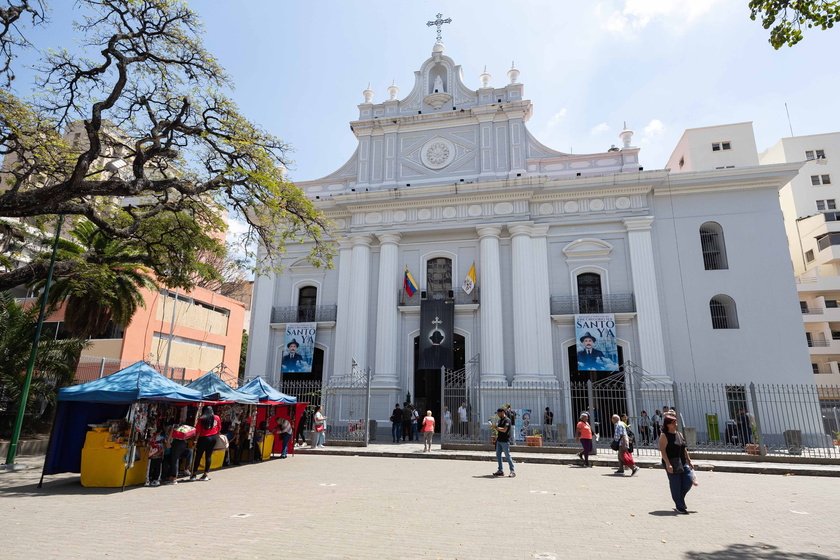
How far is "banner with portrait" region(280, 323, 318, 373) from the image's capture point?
71.2 ft

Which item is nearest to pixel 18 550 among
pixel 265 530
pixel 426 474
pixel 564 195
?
pixel 265 530

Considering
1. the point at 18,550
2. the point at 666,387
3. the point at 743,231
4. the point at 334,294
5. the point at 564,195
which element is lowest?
the point at 18,550

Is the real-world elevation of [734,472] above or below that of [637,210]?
below

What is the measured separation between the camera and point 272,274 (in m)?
23.7

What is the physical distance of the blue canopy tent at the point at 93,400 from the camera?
9.05 meters

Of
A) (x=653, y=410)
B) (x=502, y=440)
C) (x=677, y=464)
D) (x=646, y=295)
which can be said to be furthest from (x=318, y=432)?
(x=646, y=295)

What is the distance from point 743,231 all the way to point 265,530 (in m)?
21.1

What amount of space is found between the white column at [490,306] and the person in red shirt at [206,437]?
11.5m

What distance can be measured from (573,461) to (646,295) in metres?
9.09

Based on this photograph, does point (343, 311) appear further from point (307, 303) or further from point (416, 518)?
point (416, 518)

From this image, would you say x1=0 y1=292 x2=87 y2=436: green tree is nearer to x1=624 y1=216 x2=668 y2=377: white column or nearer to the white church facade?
the white church facade

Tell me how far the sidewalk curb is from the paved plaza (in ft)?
5.14

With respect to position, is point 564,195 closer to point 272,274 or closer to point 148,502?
point 272,274

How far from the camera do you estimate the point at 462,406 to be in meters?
18.0
